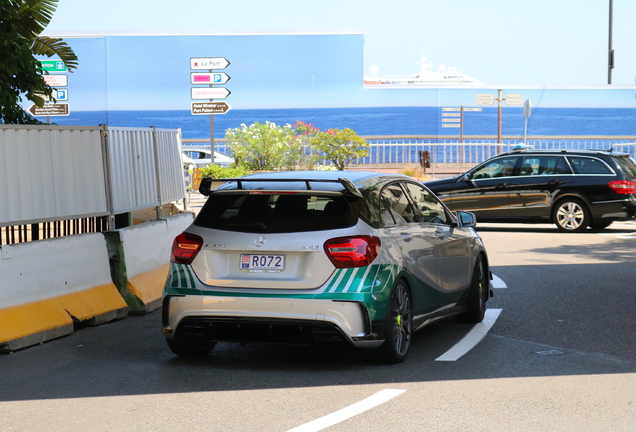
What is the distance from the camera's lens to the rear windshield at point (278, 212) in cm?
664

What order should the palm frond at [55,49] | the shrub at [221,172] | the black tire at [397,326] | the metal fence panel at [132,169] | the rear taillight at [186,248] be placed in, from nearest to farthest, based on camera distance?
the black tire at [397,326] → the rear taillight at [186,248] → the metal fence panel at [132,169] → the palm frond at [55,49] → the shrub at [221,172]

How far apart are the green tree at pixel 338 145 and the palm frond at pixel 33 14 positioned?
1904cm

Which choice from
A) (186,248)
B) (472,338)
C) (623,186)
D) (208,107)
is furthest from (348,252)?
(208,107)

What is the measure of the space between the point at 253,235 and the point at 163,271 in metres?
3.93

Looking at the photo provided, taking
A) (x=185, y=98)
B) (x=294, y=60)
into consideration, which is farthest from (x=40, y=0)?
(x=185, y=98)

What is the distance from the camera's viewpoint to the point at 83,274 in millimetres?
8852

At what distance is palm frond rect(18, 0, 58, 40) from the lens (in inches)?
491

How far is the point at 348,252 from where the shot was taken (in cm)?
648

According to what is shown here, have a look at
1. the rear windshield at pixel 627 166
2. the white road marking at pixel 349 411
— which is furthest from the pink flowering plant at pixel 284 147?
the white road marking at pixel 349 411

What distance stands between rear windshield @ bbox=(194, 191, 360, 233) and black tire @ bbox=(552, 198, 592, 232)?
12370 millimetres

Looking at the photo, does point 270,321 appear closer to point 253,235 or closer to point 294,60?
point 253,235

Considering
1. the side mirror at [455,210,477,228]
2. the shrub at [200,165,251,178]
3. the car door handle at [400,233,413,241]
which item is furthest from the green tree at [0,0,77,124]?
the shrub at [200,165,251,178]

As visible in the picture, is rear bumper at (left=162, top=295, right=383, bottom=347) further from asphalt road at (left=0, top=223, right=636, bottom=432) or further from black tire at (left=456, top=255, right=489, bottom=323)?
black tire at (left=456, top=255, right=489, bottom=323)

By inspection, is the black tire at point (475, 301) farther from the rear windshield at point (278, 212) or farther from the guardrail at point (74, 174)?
the guardrail at point (74, 174)
